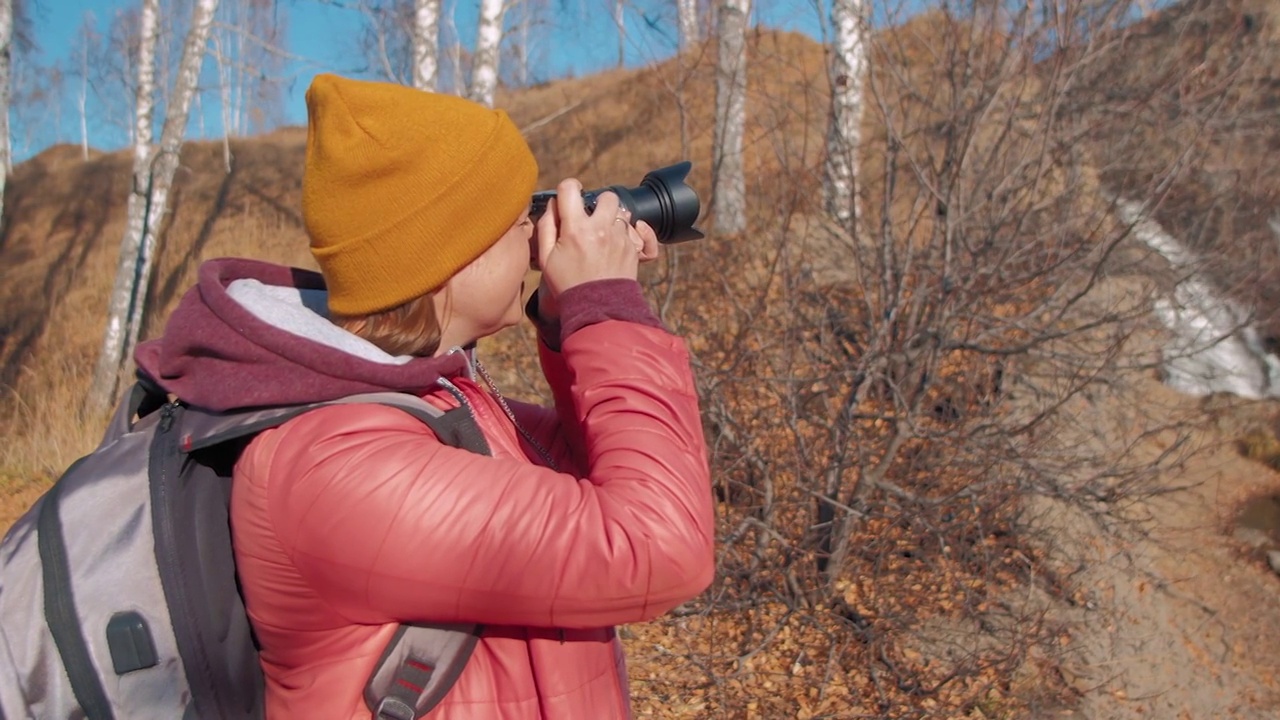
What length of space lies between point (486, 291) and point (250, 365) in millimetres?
300

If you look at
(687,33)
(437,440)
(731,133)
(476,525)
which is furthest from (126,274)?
(476,525)

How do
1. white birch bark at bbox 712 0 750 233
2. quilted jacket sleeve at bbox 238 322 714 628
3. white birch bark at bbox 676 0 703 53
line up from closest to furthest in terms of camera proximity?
1. quilted jacket sleeve at bbox 238 322 714 628
2. white birch bark at bbox 676 0 703 53
3. white birch bark at bbox 712 0 750 233

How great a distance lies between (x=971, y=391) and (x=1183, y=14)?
273cm

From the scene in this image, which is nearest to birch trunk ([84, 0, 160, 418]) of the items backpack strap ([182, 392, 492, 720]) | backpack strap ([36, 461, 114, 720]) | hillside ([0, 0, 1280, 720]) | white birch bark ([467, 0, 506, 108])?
hillside ([0, 0, 1280, 720])

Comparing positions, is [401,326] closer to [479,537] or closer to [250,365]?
[250,365]

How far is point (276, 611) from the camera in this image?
39.9 inches

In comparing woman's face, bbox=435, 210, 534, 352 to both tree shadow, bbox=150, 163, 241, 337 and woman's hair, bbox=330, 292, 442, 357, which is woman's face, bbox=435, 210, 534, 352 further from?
tree shadow, bbox=150, 163, 241, 337

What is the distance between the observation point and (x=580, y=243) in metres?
1.15

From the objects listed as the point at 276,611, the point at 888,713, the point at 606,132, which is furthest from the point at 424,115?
the point at 606,132

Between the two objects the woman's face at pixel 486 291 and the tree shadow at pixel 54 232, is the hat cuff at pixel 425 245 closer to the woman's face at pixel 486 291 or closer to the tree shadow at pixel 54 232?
the woman's face at pixel 486 291

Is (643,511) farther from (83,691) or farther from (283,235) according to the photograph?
(283,235)

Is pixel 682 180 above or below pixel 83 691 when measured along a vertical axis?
above

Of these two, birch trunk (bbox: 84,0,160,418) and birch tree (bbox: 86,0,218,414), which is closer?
birch trunk (bbox: 84,0,160,418)

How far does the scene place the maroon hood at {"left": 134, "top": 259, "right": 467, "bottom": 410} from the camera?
102 cm
